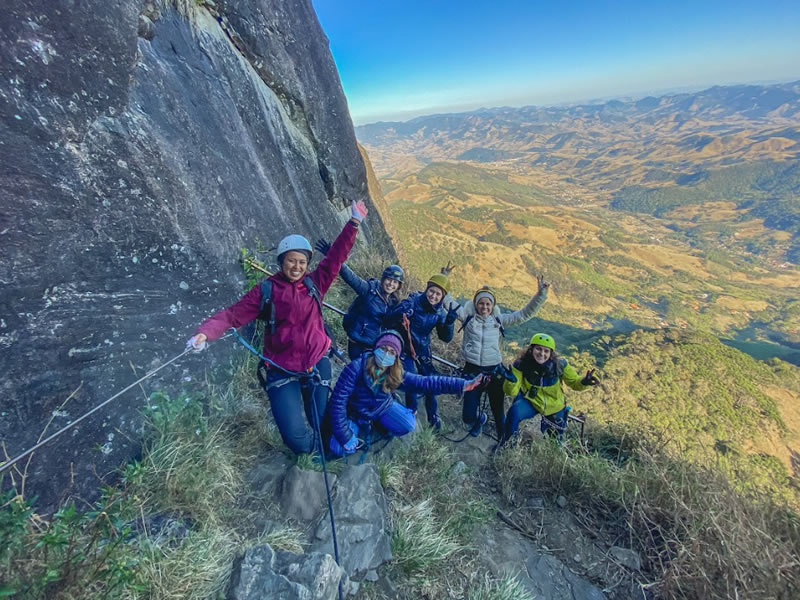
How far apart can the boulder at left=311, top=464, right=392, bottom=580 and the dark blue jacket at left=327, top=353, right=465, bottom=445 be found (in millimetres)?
525

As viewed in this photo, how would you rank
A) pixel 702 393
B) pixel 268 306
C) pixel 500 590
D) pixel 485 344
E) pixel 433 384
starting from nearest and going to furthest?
pixel 500 590 → pixel 268 306 → pixel 433 384 → pixel 485 344 → pixel 702 393

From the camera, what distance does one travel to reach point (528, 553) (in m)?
4.16

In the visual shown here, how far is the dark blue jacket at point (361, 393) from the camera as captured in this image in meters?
4.15

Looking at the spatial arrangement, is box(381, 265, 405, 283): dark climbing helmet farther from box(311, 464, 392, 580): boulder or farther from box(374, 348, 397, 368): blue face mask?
box(311, 464, 392, 580): boulder

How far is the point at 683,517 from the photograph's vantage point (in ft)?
13.3

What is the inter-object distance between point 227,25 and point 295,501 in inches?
310

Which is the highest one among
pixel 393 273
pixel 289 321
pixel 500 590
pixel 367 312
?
pixel 289 321

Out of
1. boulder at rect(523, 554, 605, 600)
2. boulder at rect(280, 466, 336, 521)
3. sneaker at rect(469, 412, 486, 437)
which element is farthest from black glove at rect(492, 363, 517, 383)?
boulder at rect(280, 466, 336, 521)

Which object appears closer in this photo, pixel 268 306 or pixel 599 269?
pixel 268 306

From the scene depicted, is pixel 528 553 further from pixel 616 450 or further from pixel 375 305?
pixel 375 305

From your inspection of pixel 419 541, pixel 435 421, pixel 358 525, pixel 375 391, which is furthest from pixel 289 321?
pixel 435 421

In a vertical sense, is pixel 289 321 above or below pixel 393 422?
above

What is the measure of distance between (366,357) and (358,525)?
163cm

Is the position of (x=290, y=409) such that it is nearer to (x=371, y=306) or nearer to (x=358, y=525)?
(x=358, y=525)
